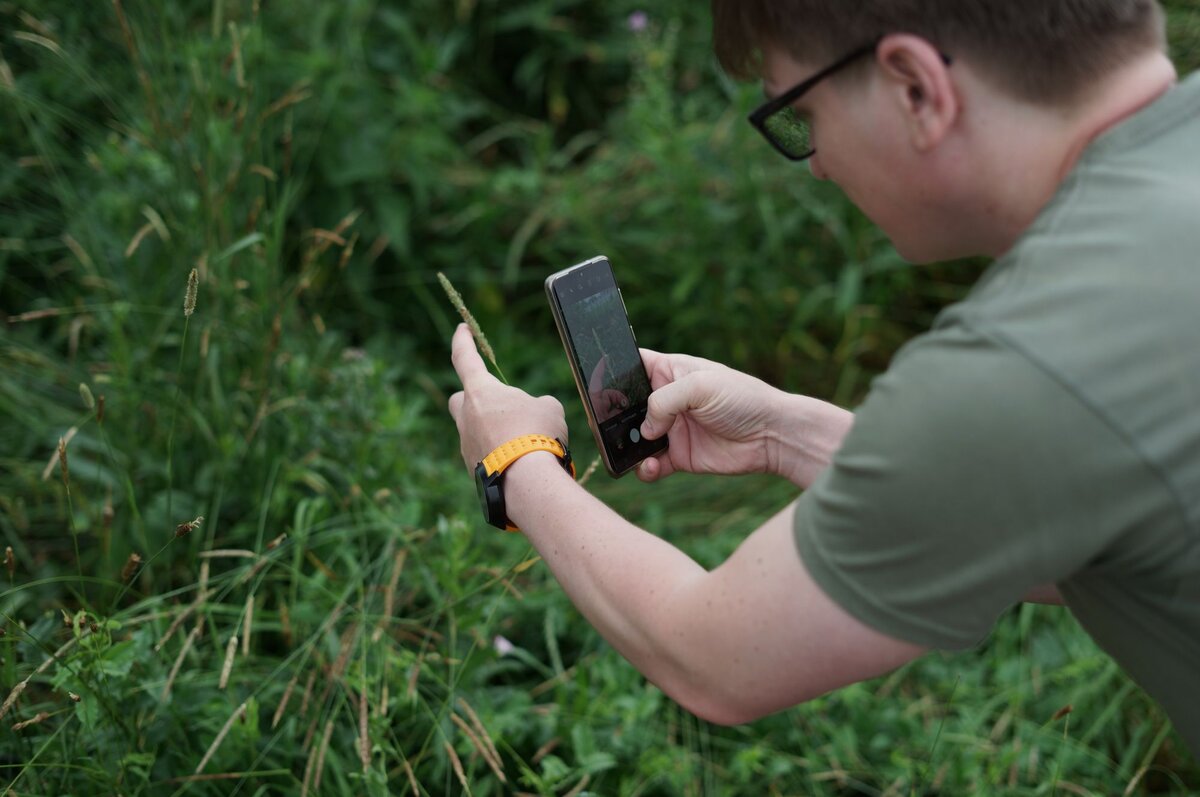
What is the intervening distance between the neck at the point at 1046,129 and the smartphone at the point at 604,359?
65 cm

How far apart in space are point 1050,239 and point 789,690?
52 cm

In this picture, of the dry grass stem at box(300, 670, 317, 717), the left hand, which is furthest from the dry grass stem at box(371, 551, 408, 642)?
the left hand

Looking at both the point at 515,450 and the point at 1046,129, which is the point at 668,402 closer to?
the point at 515,450

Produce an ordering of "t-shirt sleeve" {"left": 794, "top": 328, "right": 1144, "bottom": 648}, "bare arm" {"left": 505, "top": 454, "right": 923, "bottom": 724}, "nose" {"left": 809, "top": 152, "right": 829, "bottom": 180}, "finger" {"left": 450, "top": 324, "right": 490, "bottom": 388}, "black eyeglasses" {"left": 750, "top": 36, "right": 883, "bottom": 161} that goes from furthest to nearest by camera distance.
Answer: "finger" {"left": 450, "top": 324, "right": 490, "bottom": 388} < "nose" {"left": 809, "top": 152, "right": 829, "bottom": 180} < "black eyeglasses" {"left": 750, "top": 36, "right": 883, "bottom": 161} < "bare arm" {"left": 505, "top": 454, "right": 923, "bottom": 724} < "t-shirt sleeve" {"left": 794, "top": 328, "right": 1144, "bottom": 648}

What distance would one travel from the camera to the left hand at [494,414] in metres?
→ 1.54

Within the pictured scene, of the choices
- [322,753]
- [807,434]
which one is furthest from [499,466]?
[322,753]

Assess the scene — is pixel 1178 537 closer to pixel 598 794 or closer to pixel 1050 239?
Result: pixel 1050 239

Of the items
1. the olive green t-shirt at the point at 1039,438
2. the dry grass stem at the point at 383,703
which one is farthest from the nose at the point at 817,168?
the dry grass stem at the point at 383,703

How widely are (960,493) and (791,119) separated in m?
0.55

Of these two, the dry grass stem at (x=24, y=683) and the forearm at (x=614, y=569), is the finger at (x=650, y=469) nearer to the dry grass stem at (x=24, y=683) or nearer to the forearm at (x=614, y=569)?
the forearm at (x=614, y=569)

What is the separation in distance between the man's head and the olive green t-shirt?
3.8 inches

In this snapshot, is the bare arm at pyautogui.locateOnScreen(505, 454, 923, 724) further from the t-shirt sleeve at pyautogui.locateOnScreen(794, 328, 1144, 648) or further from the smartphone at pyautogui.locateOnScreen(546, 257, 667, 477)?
the smartphone at pyautogui.locateOnScreen(546, 257, 667, 477)

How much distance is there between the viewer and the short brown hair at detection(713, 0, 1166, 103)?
115 centimetres

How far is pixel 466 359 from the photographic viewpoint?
1673 mm
